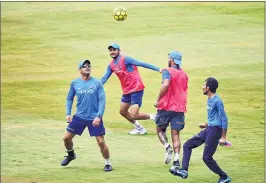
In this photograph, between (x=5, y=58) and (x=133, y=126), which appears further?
(x=5, y=58)

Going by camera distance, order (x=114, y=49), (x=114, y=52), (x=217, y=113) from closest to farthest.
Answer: (x=217, y=113), (x=114, y=49), (x=114, y=52)

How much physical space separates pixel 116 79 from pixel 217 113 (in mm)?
12686

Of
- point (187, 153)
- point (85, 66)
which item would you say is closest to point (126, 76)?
point (85, 66)

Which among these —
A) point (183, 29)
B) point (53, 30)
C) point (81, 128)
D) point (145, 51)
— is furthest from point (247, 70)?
point (81, 128)

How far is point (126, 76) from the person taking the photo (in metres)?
19.3

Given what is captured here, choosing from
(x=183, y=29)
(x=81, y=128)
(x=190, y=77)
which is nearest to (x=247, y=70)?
(x=190, y=77)

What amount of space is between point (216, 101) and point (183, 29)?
19434mm

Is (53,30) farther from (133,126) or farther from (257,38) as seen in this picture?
(133,126)

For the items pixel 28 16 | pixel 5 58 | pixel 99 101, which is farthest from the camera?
pixel 28 16

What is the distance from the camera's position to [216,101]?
15.0 meters

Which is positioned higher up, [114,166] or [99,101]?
[99,101]

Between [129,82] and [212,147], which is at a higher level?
[129,82]

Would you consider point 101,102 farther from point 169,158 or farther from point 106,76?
point 106,76

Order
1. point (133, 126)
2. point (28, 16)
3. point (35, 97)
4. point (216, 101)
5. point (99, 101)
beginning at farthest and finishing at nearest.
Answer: point (28, 16)
point (35, 97)
point (133, 126)
point (99, 101)
point (216, 101)
